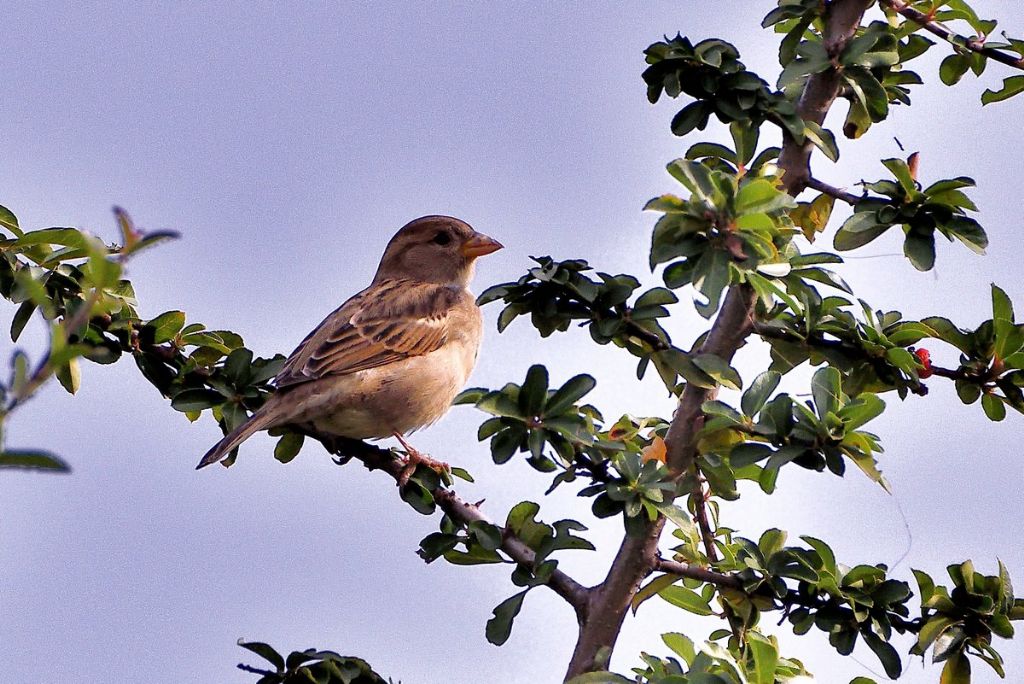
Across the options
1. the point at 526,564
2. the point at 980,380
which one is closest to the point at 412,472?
the point at 526,564

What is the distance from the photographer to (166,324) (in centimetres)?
389

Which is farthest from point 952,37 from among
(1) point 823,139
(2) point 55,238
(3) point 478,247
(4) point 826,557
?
(3) point 478,247

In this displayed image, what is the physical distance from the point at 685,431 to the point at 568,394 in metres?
0.36

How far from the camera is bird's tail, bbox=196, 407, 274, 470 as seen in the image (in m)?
4.04

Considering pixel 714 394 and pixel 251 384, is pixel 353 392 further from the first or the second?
pixel 714 394

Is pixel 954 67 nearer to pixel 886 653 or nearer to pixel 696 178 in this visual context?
pixel 696 178

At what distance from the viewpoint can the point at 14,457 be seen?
1.38m

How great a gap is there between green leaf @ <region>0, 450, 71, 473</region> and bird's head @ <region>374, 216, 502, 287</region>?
568 cm

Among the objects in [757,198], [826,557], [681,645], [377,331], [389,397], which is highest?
[377,331]

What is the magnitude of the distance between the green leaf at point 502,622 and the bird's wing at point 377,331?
188cm

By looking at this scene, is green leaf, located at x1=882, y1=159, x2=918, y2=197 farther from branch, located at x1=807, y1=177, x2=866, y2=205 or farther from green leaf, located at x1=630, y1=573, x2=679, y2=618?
green leaf, located at x1=630, y1=573, x2=679, y2=618

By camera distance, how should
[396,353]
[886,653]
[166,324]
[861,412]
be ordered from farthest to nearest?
[396,353]
[166,324]
[886,653]
[861,412]

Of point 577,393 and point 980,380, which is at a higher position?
point 980,380

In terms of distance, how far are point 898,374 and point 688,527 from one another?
85 cm
